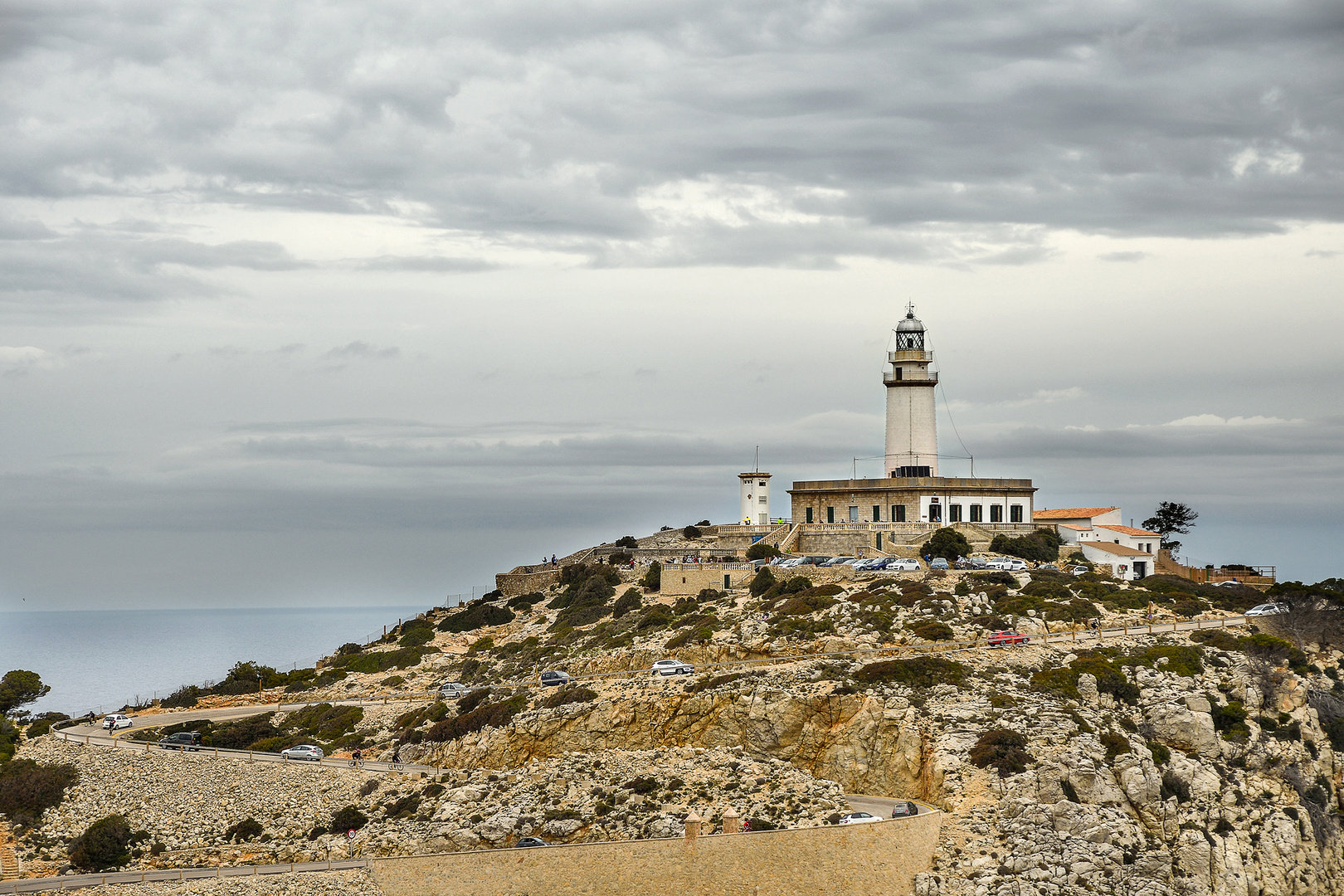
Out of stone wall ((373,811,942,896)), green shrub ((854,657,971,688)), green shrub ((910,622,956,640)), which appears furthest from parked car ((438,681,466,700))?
green shrub ((910,622,956,640))

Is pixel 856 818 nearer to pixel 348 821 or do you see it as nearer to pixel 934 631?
pixel 934 631

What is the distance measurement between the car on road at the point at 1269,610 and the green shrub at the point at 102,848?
145ft

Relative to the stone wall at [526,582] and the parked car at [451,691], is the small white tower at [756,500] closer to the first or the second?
the stone wall at [526,582]

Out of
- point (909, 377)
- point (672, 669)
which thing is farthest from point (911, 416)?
point (672, 669)

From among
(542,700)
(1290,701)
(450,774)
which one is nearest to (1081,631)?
(1290,701)

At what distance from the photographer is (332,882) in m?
36.1

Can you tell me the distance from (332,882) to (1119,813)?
23.4m

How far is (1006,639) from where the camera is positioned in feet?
161

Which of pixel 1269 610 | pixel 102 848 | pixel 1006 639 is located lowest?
pixel 102 848

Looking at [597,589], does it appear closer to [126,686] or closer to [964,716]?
[964,716]

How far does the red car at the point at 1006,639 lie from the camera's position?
49.0 meters

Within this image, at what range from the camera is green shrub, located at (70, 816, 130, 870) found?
128 feet

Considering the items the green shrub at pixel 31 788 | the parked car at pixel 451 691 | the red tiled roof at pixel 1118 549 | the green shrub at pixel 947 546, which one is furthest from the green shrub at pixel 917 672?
the green shrub at pixel 31 788

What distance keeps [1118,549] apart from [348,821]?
147 ft
